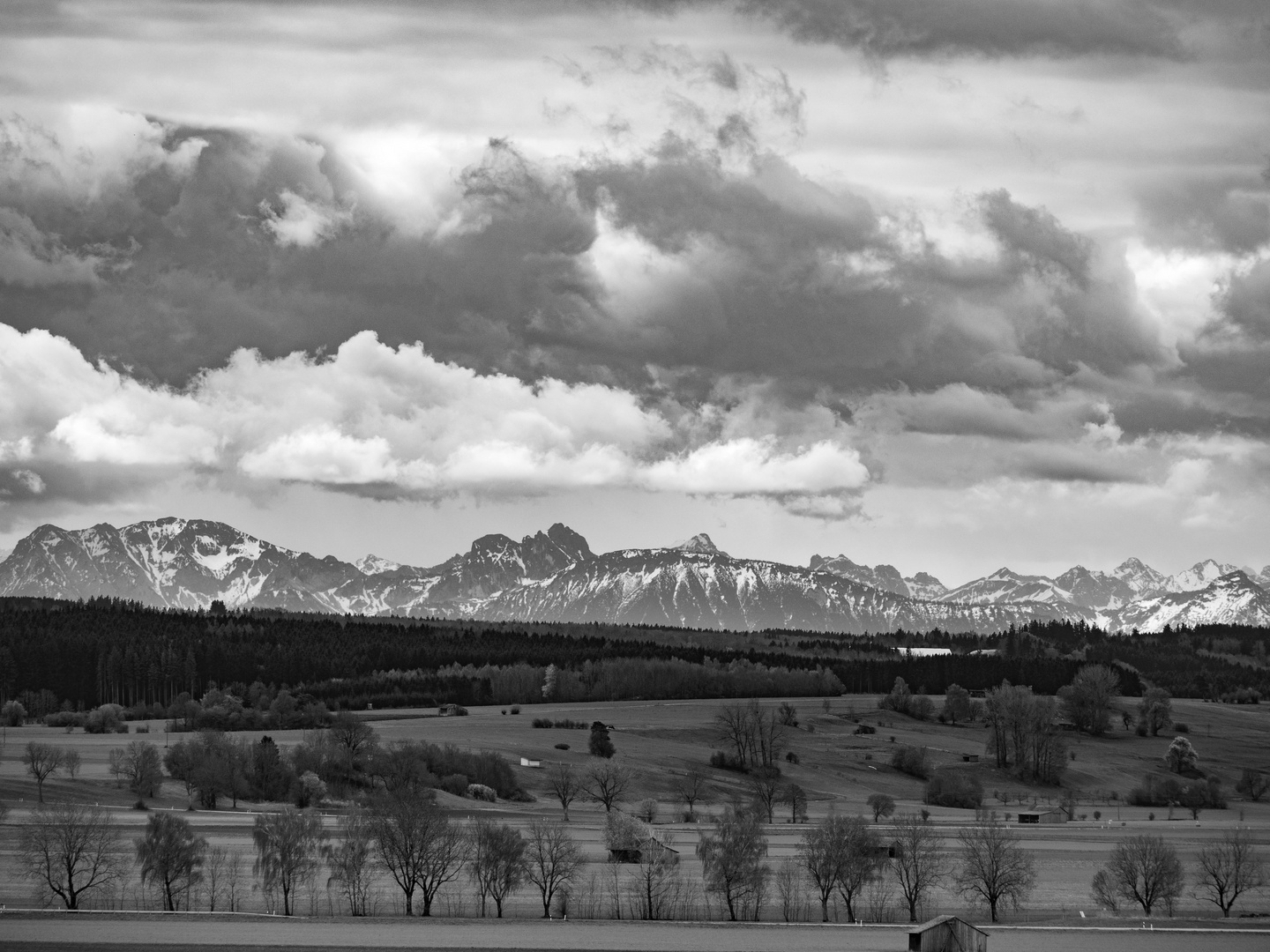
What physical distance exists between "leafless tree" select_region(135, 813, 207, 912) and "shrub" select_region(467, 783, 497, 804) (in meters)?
58.6

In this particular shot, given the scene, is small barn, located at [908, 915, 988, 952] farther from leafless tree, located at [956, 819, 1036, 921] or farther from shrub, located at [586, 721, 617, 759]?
shrub, located at [586, 721, 617, 759]

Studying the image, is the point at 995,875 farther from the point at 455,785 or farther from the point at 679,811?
the point at 455,785

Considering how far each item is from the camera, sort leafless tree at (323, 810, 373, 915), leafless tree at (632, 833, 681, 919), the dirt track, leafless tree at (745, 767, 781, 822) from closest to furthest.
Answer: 1. the dirt track
2. leafless tree at (632, 833, 681, 919)
3. leafless tree at (323, 810, 373, 915)
4. leafless tree at (745, 767, 781, 822)

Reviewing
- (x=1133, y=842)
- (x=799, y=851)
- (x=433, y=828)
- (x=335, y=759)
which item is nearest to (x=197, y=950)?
(x=433, y=828)

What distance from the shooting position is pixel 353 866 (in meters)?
88.8

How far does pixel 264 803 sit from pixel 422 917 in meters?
58.8

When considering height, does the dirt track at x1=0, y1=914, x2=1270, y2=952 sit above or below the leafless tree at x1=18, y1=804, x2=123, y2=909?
below

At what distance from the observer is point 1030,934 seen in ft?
263

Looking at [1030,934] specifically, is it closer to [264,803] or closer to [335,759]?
[264,803]

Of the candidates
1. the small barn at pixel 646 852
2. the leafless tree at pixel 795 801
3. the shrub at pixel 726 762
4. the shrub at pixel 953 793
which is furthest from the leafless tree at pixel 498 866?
the shrub at pixel 726 762

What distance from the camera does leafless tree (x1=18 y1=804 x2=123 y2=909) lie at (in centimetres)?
8762

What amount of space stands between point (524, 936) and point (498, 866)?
1229 cm

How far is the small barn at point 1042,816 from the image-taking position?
490 ft

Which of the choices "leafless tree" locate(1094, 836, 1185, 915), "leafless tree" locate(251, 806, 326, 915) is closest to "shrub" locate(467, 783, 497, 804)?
"leafless tree" locate(251, 806, 326, 915)
